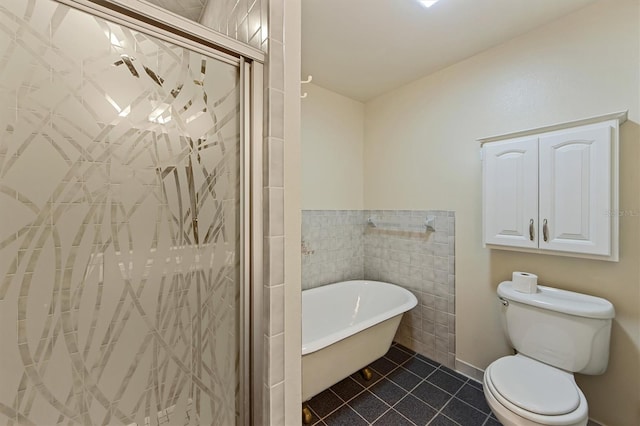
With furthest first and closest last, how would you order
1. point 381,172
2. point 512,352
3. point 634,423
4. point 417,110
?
point 381,172 < point 417,110 < point 512,352 < point 634,423

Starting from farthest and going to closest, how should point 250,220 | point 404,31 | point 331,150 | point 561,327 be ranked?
point 331,150, point 404,31, point 561,327, point 250,220

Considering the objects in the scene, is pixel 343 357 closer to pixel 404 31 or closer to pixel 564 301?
pixel 564 301

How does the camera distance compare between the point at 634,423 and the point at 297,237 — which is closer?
the point at 297,237

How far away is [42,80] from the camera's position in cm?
68

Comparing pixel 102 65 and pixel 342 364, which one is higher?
pixel 102 65

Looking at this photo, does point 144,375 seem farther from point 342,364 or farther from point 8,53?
point 342,364

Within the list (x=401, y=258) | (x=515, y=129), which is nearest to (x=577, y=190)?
(x=515, y=129)

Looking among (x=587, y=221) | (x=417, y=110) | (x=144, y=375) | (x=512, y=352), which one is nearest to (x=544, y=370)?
(x=512, y=352)

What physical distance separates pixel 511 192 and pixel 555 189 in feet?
0.75

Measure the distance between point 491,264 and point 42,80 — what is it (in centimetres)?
258

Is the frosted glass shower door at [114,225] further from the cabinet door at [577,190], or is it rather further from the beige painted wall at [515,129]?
the beige painted wall at [515,129]

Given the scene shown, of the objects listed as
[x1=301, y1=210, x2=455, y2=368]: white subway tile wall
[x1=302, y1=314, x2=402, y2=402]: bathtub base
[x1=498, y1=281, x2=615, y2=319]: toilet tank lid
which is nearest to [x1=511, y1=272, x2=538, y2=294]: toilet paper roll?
[x1=498, y1=281, x2=615, y2=319]: toilet tank lid

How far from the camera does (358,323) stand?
214cm

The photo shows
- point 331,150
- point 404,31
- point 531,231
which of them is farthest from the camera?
point 331,150
